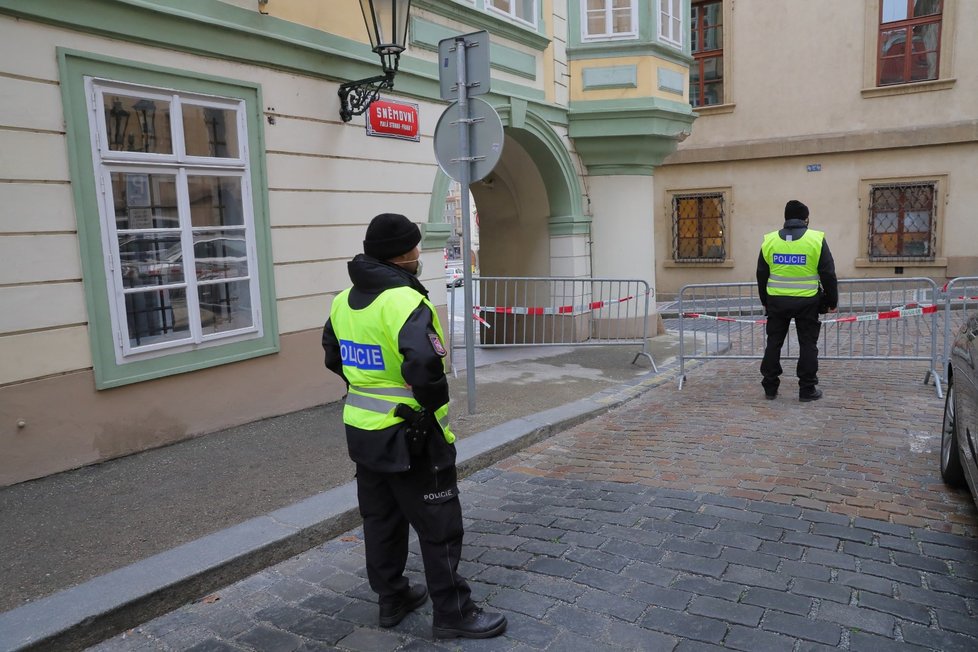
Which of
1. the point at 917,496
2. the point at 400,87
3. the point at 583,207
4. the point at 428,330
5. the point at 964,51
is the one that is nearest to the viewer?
the point at 428,330

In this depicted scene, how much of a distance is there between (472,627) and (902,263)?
16.5 metres

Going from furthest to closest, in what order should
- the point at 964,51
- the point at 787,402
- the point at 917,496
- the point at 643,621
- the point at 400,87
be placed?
the point at 964,51 → the point at 400,87 → the point at 787,402 → the point at 917,496 → the point at 643,621

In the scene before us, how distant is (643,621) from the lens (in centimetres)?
317

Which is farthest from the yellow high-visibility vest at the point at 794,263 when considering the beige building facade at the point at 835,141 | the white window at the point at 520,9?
the beige building facade at the point at 835,141

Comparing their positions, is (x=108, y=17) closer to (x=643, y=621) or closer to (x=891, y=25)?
(x=643, y=621)

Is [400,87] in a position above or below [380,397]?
above

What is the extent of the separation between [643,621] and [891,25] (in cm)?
1744

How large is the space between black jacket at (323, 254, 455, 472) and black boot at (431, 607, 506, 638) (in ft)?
2.17

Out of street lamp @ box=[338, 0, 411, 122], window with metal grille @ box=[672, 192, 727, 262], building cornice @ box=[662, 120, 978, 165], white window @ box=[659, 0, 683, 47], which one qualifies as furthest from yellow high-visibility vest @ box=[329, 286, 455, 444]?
window with metal grille @ box=[672, 192, 727, 262]

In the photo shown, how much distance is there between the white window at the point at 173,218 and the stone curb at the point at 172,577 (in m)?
1.99

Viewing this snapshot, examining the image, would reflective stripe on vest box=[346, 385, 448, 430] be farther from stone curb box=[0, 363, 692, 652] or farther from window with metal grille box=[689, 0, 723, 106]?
window with metal grille box=[689, 0, 723, 106]

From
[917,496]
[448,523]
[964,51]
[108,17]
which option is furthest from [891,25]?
[448,523]

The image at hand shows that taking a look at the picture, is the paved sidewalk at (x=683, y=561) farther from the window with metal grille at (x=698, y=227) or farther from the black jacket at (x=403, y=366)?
the window with metal grille at (x=698, y=227)

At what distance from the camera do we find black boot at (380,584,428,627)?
3264 millimetres
